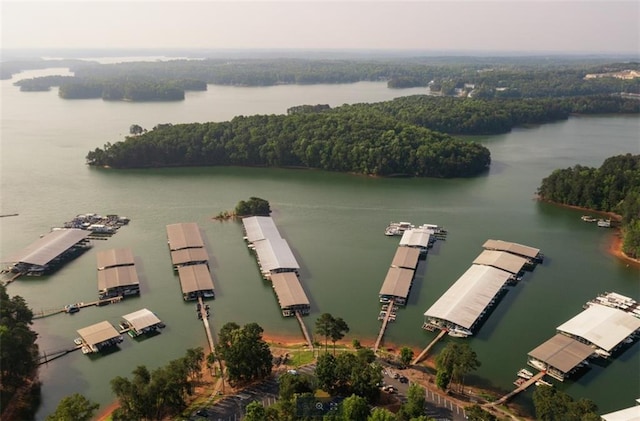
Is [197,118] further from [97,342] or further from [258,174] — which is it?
[97,342]

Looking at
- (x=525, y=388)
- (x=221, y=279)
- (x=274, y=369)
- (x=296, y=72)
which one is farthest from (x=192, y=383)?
(x=296, y=72)

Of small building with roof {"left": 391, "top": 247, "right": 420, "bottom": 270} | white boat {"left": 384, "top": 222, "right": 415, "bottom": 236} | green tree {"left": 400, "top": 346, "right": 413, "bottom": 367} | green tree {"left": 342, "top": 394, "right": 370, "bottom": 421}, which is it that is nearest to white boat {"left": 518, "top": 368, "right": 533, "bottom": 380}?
green tree {"left": 400, "top": 346, "right": 413, "bottom": 367}

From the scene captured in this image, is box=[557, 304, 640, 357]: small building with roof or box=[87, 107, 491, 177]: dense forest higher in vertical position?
box=[87, 107, 491, 177]: dense forest

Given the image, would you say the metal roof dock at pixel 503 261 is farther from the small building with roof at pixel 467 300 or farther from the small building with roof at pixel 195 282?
the small building with roof at pixel 195 282

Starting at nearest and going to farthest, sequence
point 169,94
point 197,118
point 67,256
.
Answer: point 67,256, point 197,118, point 169,94

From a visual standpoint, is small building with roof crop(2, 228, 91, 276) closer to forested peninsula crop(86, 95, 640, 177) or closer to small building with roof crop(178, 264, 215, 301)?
small building with roof crop(178, 264, 215, 301)
